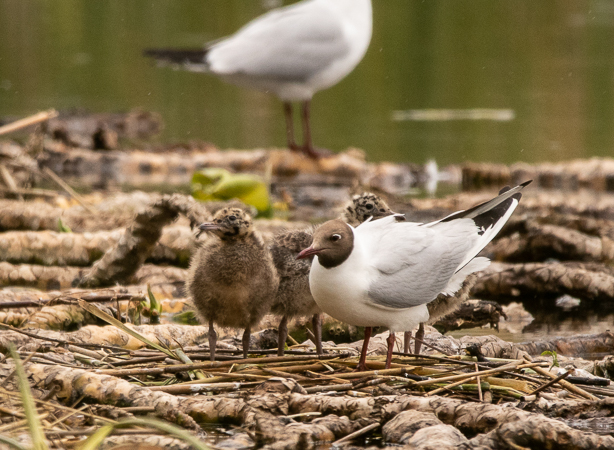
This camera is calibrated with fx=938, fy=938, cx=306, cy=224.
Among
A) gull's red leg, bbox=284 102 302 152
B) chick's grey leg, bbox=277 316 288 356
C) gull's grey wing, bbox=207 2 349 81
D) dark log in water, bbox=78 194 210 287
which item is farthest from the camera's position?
gull's red leg, bbox=284 102 302 152

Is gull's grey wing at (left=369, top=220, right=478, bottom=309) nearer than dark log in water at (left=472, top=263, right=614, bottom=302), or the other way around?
gull's grey wing at (left=369, top=220, right=478, bottom=309)

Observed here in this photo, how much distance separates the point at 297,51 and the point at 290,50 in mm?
86

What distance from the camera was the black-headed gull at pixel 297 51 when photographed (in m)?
11.1

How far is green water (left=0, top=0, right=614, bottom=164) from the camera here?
15008 millimetres

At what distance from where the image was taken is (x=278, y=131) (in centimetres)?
1577

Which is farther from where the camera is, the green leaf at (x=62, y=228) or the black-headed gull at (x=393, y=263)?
the green leaf at (x=62, y=228)

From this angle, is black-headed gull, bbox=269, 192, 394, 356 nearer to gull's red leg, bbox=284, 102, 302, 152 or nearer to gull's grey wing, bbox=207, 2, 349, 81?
gull's grey wing, bbox=207, 2, 349, 81

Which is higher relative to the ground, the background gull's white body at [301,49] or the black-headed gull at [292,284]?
the background gull's white body at [301,49]

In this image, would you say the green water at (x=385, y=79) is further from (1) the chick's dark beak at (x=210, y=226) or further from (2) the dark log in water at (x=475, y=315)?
(1) the chick's dark beak at (x=210, y=226)

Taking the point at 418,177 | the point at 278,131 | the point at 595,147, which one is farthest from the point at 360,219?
the point at 278,131

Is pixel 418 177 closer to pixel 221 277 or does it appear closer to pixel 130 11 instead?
pixel 221 277

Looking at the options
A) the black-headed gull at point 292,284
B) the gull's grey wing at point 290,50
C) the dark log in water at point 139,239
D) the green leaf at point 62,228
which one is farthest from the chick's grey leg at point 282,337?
the gull's grey wing at point 290,50

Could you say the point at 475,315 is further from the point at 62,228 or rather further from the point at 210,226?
the point at 62,228

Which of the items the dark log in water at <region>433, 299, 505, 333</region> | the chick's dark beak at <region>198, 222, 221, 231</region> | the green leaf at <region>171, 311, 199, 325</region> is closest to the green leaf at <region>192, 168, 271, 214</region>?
the green leaf at <region>171, 311, 199, 325</region>
